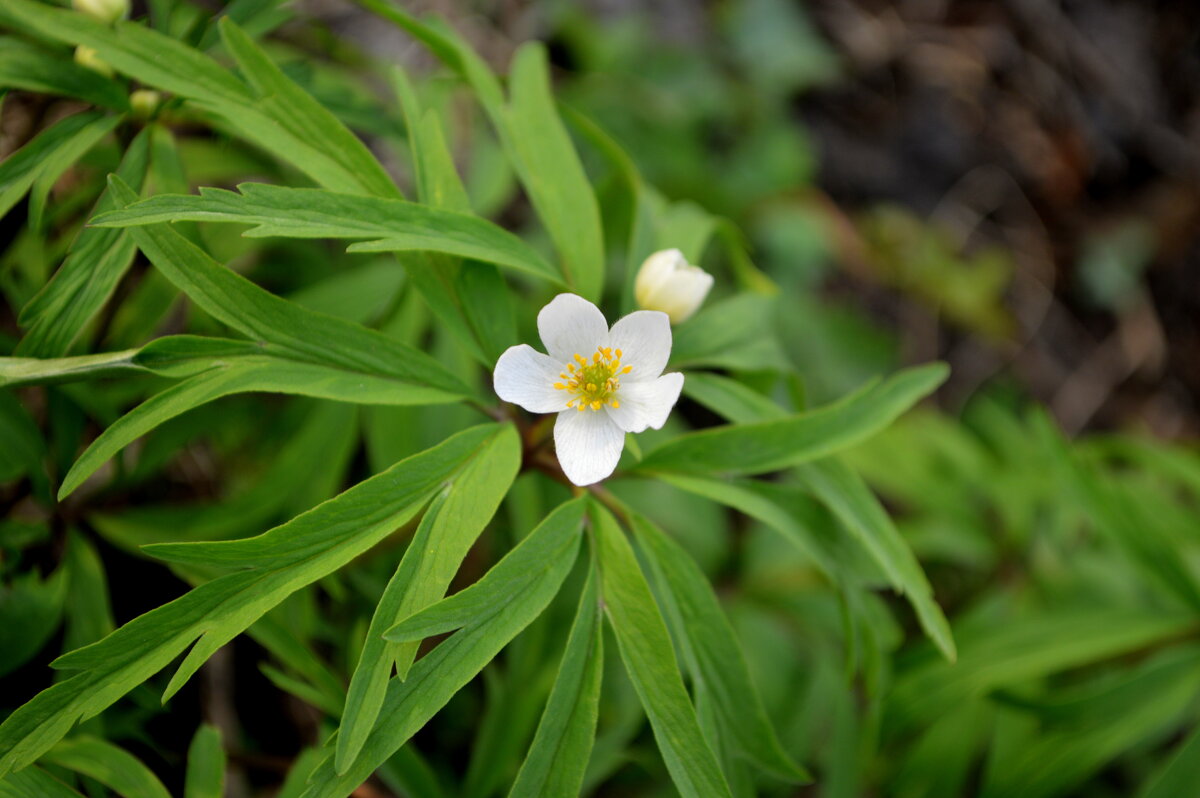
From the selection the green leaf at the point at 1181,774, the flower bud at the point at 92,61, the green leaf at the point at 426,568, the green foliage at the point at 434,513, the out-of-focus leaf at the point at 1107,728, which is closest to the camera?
the green leaf at the point at 426,568

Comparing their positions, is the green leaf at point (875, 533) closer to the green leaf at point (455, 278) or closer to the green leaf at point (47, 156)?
the green leaf at point (455, 278)

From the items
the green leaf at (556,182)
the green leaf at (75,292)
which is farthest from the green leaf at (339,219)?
the green leaf at (75,292)

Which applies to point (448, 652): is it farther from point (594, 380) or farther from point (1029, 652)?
point (1029, 652)

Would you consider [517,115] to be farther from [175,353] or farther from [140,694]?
[140,694]

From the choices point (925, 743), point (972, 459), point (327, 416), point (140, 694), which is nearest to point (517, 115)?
point (327, 416)

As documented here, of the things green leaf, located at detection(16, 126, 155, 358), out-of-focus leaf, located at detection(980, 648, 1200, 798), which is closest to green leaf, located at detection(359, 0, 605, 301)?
green leaf, located at detection(16, 126, 155, 358)
